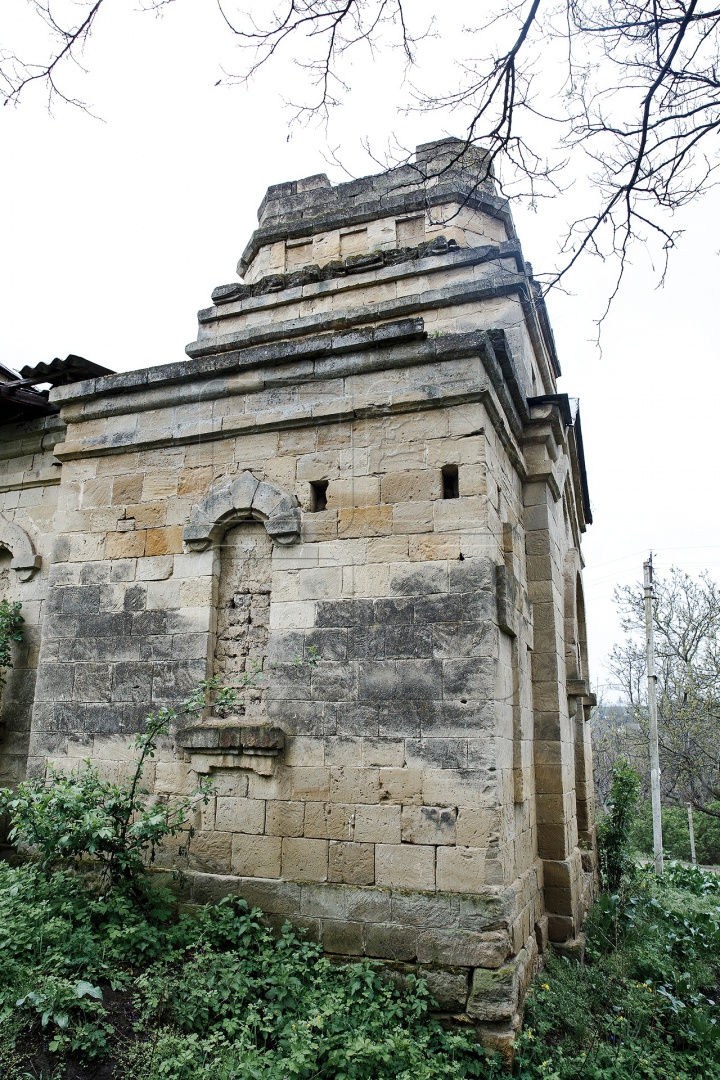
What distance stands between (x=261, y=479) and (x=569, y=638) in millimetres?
4257

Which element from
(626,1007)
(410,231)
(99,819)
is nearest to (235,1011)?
(99,819)

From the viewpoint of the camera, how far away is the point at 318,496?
601cm

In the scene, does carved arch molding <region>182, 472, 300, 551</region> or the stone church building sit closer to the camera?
the stone church building

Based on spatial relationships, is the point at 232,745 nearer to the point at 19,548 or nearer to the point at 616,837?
the point at 19,548

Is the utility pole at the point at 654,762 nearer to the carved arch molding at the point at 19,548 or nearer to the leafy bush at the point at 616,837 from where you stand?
the leafy bush at the point at 616,837

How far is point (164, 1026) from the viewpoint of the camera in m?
4.09

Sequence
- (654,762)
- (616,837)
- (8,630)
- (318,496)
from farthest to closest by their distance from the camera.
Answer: (654,762) < (616,837) < (8,630) < (318,496)

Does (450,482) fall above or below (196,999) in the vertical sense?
above

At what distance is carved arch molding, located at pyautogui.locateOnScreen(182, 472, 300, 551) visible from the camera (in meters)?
5.89

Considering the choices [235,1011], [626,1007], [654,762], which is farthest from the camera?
[654,762]

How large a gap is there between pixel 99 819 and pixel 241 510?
8.41 feet

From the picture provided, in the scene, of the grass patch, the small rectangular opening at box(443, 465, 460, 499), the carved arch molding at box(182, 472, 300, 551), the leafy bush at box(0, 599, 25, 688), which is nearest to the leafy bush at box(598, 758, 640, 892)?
the grass patch

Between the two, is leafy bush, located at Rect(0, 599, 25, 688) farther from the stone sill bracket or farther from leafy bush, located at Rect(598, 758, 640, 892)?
leafy bush, located at Rect(598, 758, 640, 892)

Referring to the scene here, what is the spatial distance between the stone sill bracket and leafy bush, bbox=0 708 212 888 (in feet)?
0.66
